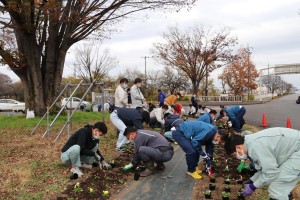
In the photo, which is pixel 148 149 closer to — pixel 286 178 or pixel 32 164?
pixel 32 164

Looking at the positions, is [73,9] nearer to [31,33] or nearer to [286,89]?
[31,33]

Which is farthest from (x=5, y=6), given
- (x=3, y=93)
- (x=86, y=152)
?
(x=3, y=93)

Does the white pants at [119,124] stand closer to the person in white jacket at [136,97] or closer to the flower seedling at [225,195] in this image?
the person in white jacket at [136,97]

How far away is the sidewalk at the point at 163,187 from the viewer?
461cm

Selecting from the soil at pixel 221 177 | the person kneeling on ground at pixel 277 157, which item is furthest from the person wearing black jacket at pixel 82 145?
the person kneeling on ground at pixel 277 157

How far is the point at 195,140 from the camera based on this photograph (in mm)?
5375

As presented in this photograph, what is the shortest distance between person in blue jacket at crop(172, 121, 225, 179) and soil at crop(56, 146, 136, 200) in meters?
1.11

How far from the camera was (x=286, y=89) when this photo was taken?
94062 millimetres

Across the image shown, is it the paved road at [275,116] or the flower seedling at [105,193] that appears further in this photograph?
the paved road at [275,116]

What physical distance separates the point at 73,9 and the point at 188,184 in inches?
362

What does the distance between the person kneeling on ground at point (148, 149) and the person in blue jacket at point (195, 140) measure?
1.10 ft

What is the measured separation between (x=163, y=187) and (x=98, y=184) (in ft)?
3.49

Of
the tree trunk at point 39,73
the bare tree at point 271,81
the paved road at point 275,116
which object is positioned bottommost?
the paved road at point 275,116

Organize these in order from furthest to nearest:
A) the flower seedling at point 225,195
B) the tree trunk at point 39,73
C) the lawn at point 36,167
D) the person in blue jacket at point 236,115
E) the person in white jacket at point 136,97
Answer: the tree trunk at point 39,73 → the person in blue jacket at point 236,115 → the person in white jacket at point 136,97 → the lawn at point 36,167 → the flower seedling at point 225,195
